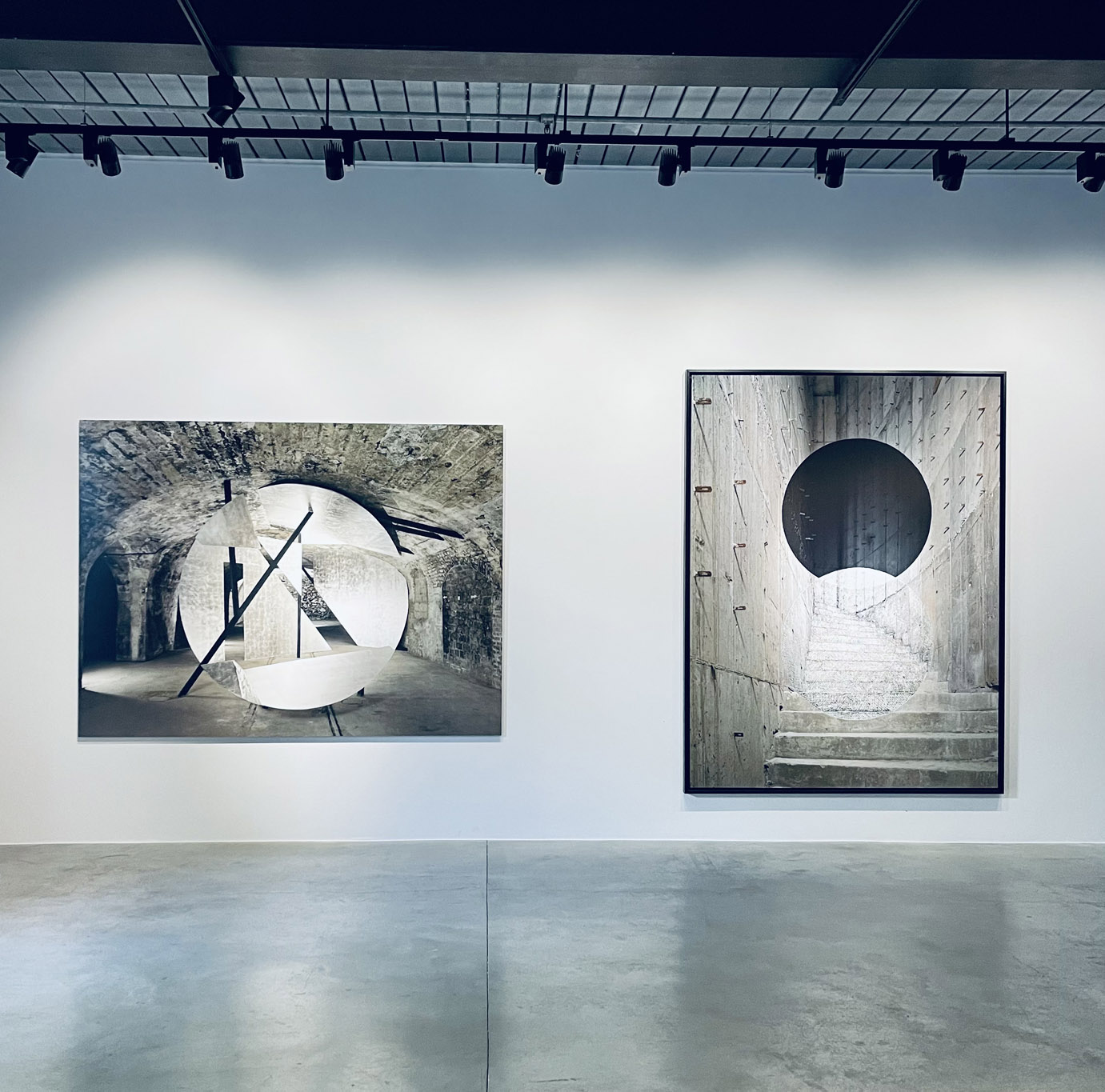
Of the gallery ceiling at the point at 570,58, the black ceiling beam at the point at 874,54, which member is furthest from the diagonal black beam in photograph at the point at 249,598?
the black ceiling beam at the point at 874,54

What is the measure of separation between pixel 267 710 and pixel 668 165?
11.7 feet

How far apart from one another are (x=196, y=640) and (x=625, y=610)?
94.5 inches

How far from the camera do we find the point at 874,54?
12.8 ft

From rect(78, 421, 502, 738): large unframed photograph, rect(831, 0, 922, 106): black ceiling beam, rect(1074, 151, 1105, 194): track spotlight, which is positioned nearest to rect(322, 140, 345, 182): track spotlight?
rect(831, 0, 922, 106): black ceiling beam

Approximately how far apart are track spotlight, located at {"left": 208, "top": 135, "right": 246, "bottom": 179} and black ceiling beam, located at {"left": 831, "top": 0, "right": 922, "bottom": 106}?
3.60 ft

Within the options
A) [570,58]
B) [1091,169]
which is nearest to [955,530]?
[1091,169]

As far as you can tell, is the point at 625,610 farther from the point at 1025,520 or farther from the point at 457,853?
the point at 1025,520

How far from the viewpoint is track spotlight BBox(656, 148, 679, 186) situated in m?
4.75

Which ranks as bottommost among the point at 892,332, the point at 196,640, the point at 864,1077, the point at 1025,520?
the point at 864,1077

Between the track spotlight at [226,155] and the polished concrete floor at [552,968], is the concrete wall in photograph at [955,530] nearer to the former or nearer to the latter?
the polished concrete floor at [552,968]

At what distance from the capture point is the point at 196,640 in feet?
17.9

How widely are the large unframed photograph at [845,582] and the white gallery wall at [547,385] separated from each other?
0.46 ft

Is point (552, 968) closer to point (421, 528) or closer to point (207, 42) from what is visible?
point (421, 528)

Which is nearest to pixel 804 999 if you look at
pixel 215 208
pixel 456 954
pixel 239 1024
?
pixel 456 954
